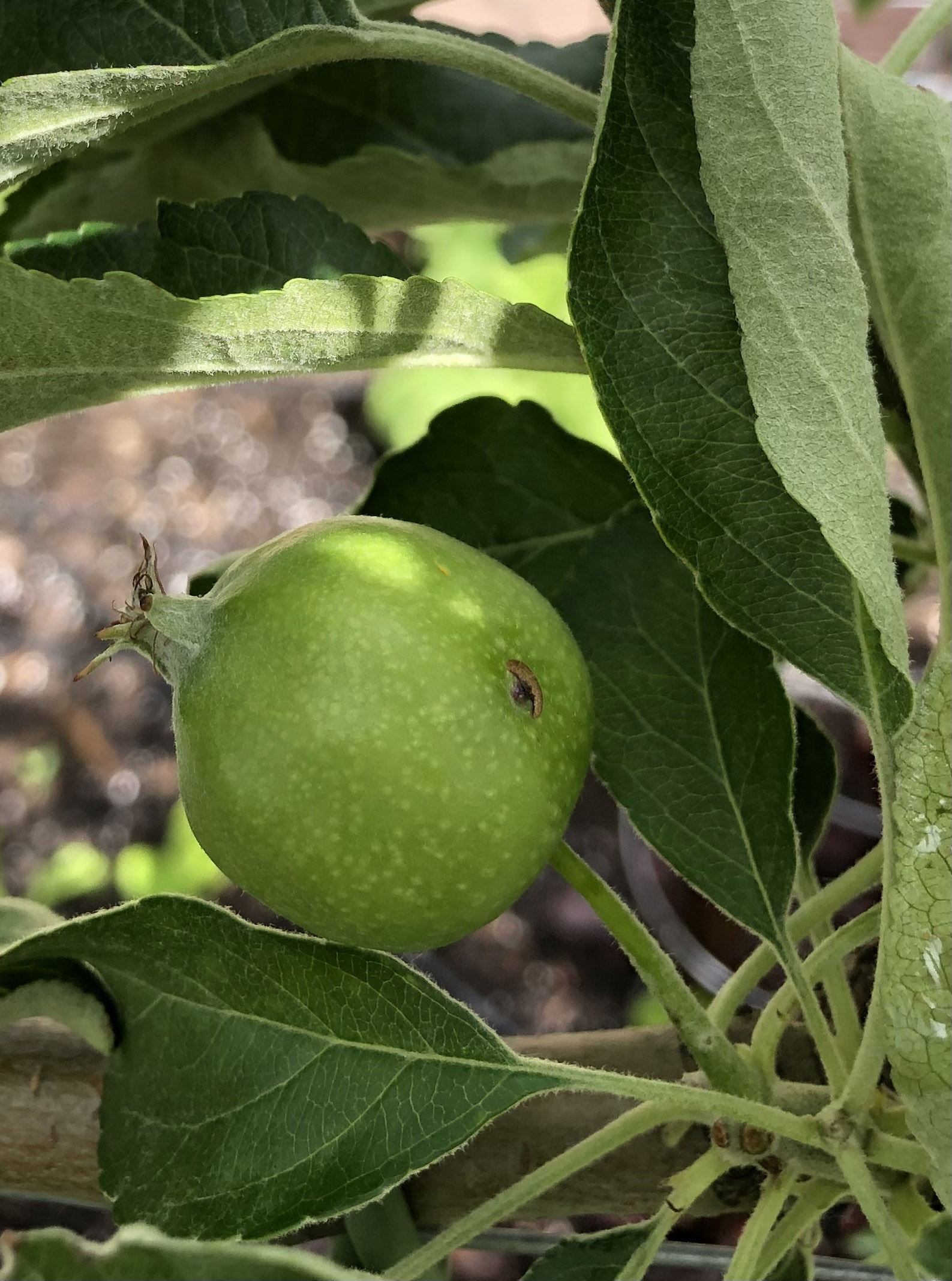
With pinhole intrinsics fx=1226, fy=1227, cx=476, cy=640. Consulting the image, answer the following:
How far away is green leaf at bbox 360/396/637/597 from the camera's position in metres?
0.54

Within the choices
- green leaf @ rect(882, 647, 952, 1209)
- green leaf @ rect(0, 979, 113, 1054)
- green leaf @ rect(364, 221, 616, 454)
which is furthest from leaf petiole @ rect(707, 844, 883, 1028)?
green leaf @ rect(364, 221, 616, 454)

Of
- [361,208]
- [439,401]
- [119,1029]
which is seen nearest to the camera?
[119,1029]

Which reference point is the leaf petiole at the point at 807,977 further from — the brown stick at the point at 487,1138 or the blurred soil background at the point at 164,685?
the blurred soil background at the point at 164,685

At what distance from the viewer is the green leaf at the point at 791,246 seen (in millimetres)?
322

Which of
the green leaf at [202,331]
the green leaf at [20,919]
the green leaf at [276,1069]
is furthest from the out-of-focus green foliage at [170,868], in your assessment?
the green leaf at [202,331]

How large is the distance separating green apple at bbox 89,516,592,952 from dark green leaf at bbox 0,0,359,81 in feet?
0.57

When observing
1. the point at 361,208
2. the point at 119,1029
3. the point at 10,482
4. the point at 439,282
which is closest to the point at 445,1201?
the point at 119,1029

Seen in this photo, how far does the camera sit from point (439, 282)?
1.29ft

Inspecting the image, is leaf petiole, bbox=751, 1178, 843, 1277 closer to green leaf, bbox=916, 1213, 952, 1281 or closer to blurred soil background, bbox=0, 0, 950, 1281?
green leaf, bbox=916, 1213, 952, 1281

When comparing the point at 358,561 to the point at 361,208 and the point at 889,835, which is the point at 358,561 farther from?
the point at 361,208

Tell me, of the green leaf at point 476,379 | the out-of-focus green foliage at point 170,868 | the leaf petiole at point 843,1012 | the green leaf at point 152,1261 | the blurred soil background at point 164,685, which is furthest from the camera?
the green leaf at point 476,379

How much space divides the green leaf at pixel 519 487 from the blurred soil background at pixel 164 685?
80cm

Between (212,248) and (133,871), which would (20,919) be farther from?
(133,871)

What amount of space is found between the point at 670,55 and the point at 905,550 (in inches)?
9.9
